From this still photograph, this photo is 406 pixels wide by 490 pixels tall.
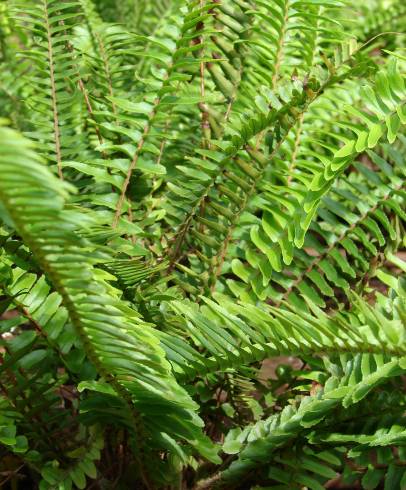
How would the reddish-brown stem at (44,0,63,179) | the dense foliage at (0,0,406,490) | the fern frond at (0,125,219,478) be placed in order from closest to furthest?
the fern frond at (0,125,219,478) → the dense foliage at (0,0,406,490) → the reddish-brown stem at (44,0,63,179)

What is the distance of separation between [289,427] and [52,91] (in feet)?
2.69

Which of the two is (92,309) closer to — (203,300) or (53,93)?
(203,300)

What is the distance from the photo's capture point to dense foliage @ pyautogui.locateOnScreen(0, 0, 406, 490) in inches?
43.3

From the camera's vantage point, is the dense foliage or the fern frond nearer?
the fern frond

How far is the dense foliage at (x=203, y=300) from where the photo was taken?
1.10 meters

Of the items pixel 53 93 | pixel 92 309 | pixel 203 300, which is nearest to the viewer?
pixel 92 309

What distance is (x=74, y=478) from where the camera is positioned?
125cm

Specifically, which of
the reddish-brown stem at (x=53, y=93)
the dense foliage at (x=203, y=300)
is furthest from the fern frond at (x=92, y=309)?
the reddish-brown stem at (x=53, y=93)

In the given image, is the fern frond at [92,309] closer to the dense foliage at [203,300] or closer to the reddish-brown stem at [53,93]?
the dense foliage at [203,300]

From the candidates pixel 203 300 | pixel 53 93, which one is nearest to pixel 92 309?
pixel 203 300

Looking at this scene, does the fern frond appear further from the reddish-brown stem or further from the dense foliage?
the reddish-brown stem

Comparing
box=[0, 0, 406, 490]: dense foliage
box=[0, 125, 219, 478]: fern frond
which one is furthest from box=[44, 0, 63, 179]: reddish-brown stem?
box=[0, 125, 219, 478]: fern frond

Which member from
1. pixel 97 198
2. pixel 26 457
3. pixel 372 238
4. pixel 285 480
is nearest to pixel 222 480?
pixel 285 480

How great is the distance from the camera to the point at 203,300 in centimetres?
134
